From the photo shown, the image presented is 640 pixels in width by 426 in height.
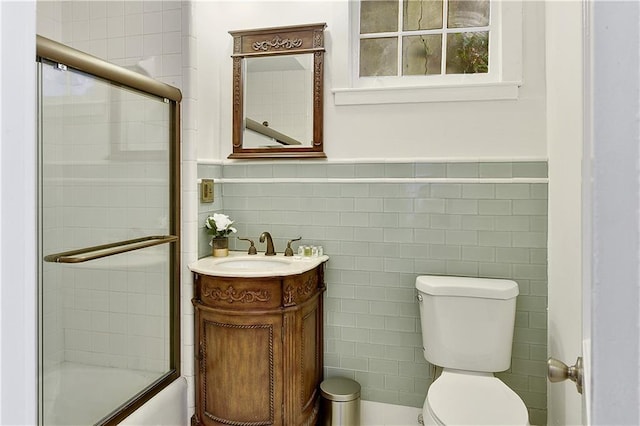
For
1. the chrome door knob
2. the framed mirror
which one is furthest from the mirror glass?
the chrome door knob

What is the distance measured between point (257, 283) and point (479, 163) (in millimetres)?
1239

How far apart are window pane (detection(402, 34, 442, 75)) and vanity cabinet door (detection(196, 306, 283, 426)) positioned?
4.80ft

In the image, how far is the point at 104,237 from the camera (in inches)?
74.1

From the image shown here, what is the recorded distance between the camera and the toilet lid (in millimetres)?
1656

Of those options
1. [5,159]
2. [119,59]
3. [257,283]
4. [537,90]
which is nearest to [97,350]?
[257,283]

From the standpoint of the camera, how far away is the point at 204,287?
2.17 meters

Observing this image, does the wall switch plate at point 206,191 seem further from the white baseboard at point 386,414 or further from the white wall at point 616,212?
the white wall at point 616,212

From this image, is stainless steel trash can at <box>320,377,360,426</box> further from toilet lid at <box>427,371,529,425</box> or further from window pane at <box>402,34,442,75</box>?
window pane at <box>402,34,442,75</box>

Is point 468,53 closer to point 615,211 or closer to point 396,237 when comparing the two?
point 396,237

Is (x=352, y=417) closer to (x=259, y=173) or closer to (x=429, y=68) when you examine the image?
(x=259, y=173)

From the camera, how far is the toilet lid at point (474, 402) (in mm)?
1656

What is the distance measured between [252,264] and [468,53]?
158 cm

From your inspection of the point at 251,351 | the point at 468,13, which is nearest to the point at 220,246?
the point at 251,351

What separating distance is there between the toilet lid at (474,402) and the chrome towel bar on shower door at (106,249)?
1358 mm
